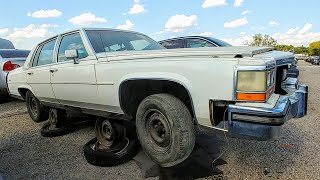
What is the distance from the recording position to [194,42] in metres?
7.40

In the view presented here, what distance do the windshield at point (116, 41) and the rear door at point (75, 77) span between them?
0.54 ft

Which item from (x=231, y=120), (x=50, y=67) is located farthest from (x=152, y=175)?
(x=50, y=67)

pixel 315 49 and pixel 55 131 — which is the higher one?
pixel 55 131

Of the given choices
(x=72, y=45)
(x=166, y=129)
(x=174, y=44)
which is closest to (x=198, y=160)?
(x=166, y=129)

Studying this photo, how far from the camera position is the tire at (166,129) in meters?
2.64

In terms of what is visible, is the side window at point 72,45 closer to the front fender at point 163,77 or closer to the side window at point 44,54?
the side window at point 44,54

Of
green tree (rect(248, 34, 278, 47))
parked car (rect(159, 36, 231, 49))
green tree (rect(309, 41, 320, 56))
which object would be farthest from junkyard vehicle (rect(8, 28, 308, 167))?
green tree (rect(309, 41, 320, 56))

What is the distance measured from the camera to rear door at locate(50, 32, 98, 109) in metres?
3.52

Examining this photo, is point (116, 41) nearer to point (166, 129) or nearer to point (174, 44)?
point (166, 129)

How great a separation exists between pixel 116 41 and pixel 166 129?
1680 mm

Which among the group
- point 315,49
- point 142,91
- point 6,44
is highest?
point 6,44

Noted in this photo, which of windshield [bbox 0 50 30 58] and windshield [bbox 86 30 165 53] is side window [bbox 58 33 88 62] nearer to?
windshield [bbox 86 30 165 53]

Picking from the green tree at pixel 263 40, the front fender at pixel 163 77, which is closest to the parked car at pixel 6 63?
Answer: the front fender at pixel 163 77

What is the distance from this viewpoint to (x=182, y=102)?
2.83m
